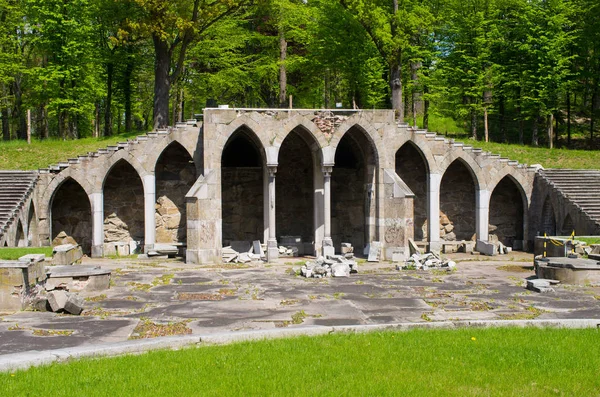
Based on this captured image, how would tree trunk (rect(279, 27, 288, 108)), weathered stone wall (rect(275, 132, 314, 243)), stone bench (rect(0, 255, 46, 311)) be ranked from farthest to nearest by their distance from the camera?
tree trunk (rect(279, 27, 288, 108)) < weathered stone wall (rect(275, 132, 314, 243)) < stone bench (rect(0, 255, 46, 311))

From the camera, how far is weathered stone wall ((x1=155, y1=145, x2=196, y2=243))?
87.7 ft

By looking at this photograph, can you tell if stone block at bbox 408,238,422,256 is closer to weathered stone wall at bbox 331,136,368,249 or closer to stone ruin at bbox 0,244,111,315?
weathered stone wall at bbox 331,136,368,249

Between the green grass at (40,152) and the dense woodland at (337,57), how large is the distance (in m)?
3.49

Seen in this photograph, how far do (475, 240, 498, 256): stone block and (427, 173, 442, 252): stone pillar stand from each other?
165 centimetres

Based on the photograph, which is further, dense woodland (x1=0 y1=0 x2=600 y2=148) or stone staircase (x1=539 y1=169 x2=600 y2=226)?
dense woodland (x1=0 y1=0 x2=600 y2=148)

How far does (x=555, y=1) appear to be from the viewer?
37344mm

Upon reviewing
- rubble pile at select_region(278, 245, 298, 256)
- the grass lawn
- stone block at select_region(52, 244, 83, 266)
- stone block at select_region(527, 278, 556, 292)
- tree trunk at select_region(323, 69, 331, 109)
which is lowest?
rubble pile at select_region(278, 245, 298, 256)

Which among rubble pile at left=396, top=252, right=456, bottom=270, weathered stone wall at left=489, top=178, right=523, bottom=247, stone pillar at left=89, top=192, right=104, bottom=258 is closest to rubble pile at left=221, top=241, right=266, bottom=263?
stone pillar at left=89, top=192, right=104, bottom=258

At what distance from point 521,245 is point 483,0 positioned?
1969cm

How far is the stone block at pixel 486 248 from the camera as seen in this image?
25.8m

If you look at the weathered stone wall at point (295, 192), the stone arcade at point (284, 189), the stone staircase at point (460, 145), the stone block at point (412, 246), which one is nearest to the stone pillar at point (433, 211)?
the stone arcade at point (284, 189)

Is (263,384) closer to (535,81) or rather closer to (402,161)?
(402,161)

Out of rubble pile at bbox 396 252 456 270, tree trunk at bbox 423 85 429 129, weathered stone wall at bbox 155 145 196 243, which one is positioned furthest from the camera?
tree trunk at bbox 423 85 429 129

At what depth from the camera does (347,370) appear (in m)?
8.62
